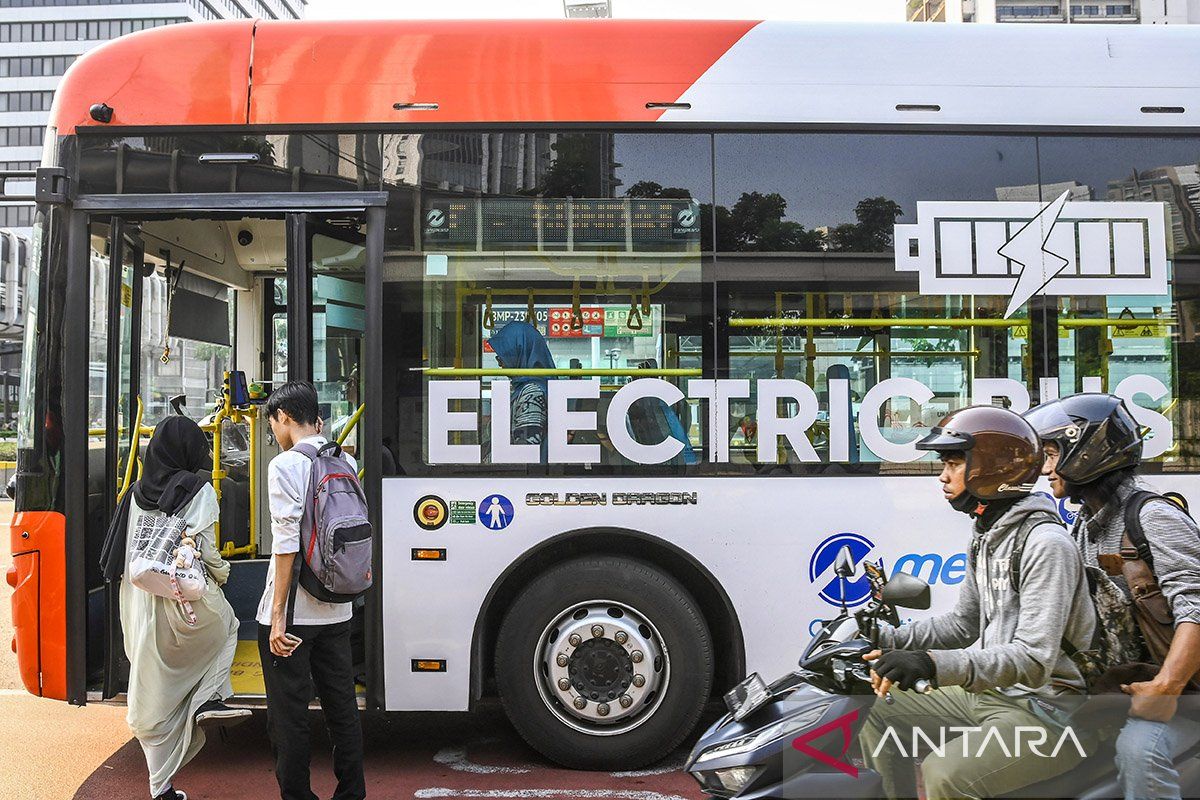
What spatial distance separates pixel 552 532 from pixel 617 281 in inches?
49.9

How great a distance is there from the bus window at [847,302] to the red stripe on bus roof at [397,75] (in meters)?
0.55

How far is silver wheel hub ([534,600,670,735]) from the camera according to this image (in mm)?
4844

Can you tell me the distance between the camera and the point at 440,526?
192 inches

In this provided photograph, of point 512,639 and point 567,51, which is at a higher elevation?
point 567,51

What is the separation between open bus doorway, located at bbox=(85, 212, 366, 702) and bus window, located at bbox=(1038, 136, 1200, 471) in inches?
138

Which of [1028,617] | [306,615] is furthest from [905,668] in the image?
[306,615]

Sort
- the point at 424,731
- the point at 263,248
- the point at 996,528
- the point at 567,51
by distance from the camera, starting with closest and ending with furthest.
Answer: the point at 996,528 < the point at 567,51 < the point at 424,731 < the point at 263,248

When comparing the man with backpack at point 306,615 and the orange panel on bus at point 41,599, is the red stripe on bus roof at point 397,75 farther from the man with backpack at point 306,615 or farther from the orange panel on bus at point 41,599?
the orange panel on bus at point 41,599

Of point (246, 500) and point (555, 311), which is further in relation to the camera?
point (246, 500)

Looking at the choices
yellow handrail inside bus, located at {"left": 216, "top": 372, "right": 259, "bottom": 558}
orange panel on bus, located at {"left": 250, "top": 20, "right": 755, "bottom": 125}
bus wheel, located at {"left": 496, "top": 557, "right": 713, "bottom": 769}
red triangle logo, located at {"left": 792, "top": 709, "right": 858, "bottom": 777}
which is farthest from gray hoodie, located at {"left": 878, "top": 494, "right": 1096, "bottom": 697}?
yellow handrail inside bus, located at {"left": 216, "top": 372, "right": 259, "bottom": 558}

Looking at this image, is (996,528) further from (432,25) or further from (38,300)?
(38,300)

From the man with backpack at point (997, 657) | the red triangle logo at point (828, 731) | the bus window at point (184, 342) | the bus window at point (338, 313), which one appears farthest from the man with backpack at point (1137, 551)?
the bus window at point (184, 342)

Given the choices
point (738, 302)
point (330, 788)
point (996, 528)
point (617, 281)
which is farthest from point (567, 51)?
point (330, 788)

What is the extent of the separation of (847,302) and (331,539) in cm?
267
